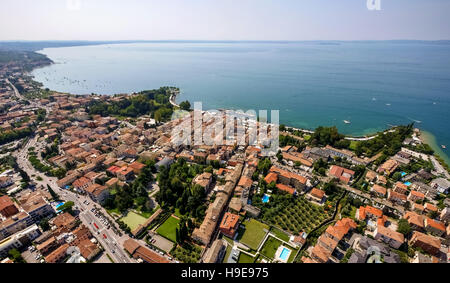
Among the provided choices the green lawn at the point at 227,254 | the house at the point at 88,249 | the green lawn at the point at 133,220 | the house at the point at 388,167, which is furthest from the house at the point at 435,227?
the house at the point at 88,249

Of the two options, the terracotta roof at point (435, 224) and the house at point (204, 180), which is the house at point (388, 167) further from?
the house at point (204, 180)

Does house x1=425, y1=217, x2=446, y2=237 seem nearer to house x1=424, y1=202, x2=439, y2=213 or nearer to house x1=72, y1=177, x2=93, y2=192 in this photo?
house x1=424, y1=202, x2=439, y2=213

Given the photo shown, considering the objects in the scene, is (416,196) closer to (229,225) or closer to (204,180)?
(229,225)


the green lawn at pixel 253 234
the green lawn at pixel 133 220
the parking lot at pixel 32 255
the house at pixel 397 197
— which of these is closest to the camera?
the parking lot at pixel 32 255

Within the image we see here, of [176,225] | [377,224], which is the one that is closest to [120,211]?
[176,225]

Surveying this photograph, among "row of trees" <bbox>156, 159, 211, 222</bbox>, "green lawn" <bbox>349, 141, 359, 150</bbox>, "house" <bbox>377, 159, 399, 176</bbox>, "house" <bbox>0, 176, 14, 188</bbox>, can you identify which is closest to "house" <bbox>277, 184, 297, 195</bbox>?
"row of trees" <bbox>156, 159, 211, 222</bbox>

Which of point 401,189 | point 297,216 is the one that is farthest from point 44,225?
point 401,189
